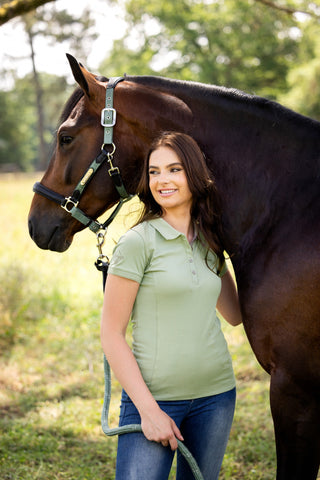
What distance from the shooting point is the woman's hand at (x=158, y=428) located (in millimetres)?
1633

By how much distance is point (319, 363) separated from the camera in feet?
5.82

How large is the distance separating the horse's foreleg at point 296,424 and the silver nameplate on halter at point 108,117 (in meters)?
1.33

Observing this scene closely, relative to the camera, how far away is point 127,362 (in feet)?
5.52

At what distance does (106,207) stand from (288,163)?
0.94 meters

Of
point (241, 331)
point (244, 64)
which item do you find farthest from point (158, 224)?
point (244, 64)

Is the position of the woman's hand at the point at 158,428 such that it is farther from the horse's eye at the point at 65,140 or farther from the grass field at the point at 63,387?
the horse's eye at the point at 65,140

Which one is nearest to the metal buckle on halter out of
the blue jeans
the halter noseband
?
the halter noseband

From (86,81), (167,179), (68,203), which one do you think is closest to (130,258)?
(167,179)

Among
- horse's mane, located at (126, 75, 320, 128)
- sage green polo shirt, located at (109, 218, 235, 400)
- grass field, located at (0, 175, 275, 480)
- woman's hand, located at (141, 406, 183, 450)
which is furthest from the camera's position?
grass field, located at (0, 175, 275, 480)

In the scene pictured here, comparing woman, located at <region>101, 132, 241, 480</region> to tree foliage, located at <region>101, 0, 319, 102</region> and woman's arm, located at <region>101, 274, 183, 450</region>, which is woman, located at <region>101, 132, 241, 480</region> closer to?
woman's arm, located at <region>101, 274, 183, 450</region>

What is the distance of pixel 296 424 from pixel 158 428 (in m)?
0.58

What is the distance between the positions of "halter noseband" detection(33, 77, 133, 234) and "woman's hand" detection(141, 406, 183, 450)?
3.40ft

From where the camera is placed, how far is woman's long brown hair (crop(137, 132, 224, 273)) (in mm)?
1867

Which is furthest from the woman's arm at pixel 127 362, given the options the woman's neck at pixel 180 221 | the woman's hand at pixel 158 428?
the woman's neck at pixel 180 221
